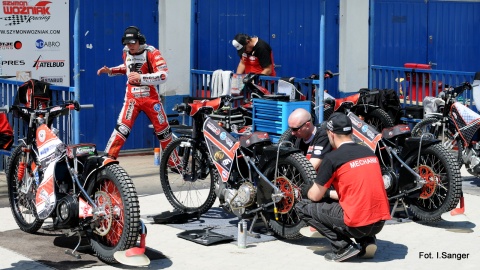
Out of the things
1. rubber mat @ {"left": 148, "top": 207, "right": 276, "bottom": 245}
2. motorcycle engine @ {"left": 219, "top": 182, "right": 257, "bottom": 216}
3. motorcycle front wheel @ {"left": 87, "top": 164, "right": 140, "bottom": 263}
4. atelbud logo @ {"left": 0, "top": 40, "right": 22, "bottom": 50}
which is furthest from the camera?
atelbud logo @ {"left": 0, "top": 40, "right": 22, "bottom": 50}

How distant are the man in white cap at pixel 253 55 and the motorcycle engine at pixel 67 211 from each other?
21.3ft

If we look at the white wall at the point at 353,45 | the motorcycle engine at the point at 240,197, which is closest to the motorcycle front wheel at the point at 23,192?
the motorcycle engine at the point at 240,197

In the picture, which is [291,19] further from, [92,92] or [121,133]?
[121,133]

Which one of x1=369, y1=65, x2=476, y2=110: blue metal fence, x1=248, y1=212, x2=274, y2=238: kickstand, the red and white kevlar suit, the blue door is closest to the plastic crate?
the red and white kevlar suit

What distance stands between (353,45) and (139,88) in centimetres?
678

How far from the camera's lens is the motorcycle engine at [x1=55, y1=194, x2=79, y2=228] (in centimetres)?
859

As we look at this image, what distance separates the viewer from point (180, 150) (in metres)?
10.8

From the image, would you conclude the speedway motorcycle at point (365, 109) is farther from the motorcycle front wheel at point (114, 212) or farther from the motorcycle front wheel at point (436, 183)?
the motorcycle front wheel at point (114, 212)

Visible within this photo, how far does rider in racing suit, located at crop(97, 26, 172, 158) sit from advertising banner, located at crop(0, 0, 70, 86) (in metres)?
2.68

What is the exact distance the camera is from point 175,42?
15.4 metres

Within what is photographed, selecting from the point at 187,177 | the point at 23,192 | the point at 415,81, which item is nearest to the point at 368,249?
the point at 187,177

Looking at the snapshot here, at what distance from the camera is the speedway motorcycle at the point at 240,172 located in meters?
9.42

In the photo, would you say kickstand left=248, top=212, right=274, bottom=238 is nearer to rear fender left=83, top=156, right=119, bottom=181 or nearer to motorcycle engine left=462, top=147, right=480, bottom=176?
rear fender left=83, top=156, right=119, bottom=181

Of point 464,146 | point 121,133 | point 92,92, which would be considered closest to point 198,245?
point 121,133
